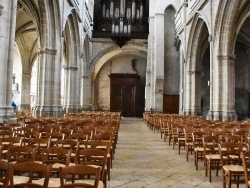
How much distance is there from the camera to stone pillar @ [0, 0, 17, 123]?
346 inches

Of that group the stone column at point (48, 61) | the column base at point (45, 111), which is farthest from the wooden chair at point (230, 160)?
the stone column at point (48, 61)

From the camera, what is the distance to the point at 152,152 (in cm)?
826

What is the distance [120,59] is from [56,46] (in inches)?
829

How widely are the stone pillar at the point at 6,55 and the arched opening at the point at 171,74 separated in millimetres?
18645

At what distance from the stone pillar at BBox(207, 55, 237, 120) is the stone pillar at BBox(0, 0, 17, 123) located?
1064 centimetres

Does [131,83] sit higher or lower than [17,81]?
higher

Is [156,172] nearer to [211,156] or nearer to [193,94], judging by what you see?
[211,156]

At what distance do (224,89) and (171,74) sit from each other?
37.9 ft

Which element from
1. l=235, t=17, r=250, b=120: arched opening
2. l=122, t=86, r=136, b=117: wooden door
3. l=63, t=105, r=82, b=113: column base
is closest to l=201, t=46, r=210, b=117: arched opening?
l=235, t=17, r=250, b=120: arched opening

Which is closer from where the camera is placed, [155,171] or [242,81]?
[155,171]

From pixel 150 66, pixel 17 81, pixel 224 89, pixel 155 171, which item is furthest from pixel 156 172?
pixel 17 81

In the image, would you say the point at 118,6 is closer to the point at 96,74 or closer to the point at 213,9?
the point at 96,74

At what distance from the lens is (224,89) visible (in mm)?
15023

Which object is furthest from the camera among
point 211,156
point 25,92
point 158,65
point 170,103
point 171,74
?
point 25,92
